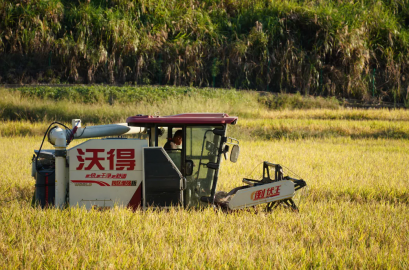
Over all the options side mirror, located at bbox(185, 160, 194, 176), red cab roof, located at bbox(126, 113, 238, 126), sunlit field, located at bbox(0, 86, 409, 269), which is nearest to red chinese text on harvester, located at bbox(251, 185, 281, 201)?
sunlit field, located at bbox(0, 86, 409, 269)

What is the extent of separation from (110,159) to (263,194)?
6.66 ft

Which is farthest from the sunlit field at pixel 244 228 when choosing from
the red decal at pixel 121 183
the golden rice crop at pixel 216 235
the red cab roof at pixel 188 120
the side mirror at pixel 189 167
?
the red cab roof at pixel 188 120

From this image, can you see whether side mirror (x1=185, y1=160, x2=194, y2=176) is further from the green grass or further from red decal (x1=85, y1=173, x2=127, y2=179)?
the green grass

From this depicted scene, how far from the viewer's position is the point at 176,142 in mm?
5746

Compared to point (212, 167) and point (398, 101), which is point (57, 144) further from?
point (398, 101)

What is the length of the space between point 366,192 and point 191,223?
3.49 meters

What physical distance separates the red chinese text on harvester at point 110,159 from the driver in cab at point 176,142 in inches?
21.0

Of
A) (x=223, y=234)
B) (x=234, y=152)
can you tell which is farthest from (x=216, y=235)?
(x=234, y=152)

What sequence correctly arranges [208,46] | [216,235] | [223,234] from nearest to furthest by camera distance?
[216,235] < [223,234] < [208,46]

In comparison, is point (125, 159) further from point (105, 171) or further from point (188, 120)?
point (188, 120)

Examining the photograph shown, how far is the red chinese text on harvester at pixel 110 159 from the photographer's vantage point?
5.40m

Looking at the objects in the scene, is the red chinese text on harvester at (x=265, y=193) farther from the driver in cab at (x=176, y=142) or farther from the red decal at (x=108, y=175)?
the red decal at (x=108, y=175)

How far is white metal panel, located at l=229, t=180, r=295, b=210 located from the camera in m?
Answer: 5.66

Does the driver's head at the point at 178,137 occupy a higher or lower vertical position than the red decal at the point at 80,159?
higher
